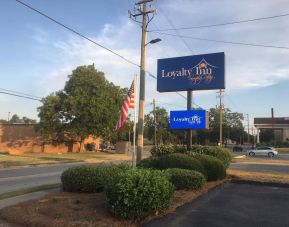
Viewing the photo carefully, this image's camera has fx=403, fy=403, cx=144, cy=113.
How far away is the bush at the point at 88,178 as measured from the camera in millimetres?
11242

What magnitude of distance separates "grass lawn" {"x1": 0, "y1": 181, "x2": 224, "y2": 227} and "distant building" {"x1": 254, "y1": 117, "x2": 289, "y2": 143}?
5096 inches

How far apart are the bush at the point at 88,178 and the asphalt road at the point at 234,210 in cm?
270

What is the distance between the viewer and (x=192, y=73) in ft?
64.5

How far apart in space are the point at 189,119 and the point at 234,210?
9.72 meters

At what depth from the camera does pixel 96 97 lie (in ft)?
174

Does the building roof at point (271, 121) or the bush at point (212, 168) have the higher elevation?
the building roof at point (271, 121)

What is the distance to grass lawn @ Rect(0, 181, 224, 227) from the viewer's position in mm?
7629

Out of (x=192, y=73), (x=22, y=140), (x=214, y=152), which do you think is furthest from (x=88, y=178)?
(x=22, y=140)

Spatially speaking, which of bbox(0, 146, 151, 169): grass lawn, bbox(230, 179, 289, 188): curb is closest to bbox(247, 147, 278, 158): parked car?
bbox(0, 146, 151, 169): grass lawn

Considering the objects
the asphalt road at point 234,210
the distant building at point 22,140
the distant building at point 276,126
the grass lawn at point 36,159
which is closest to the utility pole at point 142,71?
the asphalt road at point 234,210

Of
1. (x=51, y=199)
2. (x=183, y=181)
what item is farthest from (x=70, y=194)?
(x=183, y=181)

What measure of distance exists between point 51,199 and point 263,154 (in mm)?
58999

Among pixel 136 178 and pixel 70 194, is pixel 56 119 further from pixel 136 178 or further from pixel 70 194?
pixel 136 178

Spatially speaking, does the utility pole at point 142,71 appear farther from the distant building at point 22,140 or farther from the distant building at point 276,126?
the distant building at point 276,126
